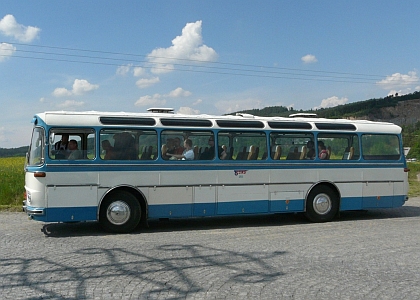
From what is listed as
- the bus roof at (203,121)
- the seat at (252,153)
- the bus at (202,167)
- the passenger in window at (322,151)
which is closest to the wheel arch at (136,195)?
the bus at (202,167)

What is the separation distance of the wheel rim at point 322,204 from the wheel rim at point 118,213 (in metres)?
4.97

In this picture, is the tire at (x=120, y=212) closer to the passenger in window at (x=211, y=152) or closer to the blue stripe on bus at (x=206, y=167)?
the blue stripe on bus at (x=206, y=167)

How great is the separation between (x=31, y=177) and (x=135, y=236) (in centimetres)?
256

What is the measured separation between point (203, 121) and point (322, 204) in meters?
3.91

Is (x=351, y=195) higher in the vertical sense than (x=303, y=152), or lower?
lower

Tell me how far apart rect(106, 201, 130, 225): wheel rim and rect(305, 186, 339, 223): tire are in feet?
15.5

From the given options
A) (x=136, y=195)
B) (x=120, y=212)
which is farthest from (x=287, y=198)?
(x=120, y=212)

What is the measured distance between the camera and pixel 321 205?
12.9m

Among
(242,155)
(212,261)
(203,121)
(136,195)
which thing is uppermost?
(203,121)

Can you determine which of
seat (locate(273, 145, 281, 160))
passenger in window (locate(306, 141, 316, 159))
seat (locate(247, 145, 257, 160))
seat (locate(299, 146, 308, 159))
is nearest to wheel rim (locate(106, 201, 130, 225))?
seat (locate(247, 145, 257, 160))

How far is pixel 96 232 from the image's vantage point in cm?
1098

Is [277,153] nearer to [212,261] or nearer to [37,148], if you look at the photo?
[212,261]

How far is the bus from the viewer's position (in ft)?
34.4

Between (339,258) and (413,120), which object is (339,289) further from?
(413,120)
